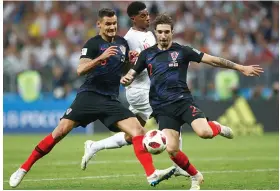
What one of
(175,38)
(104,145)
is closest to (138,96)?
(104,145)

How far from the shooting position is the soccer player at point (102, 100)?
33.3 ft

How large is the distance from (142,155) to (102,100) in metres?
0.89

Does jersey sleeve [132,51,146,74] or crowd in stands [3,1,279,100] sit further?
crowd in stands [3,1,279,100]

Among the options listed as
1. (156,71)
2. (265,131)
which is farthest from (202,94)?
(156,71)

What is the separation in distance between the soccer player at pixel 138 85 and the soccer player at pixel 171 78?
2.92ft

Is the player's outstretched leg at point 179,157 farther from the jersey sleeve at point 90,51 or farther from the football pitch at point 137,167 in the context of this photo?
the jersey sleeve at point 90,51

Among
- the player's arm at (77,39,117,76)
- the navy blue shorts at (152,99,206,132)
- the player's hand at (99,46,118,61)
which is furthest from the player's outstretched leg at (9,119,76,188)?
the navy blue shorts at (152,99,206,132)

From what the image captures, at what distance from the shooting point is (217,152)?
16.5 meters

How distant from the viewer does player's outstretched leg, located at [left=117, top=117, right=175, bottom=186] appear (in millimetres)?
9805

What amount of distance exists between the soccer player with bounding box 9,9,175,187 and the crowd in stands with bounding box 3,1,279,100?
13102mm

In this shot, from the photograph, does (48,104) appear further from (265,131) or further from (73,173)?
(73,173)

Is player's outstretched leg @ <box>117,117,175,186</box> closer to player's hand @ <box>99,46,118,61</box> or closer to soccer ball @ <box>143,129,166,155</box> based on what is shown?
soccer ball @ <box>143,129,166,155</box>

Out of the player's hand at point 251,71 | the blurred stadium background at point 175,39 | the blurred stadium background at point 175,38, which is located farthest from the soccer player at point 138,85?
the blurred stadium background at point 175,39

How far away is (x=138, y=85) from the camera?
38.2 ft
